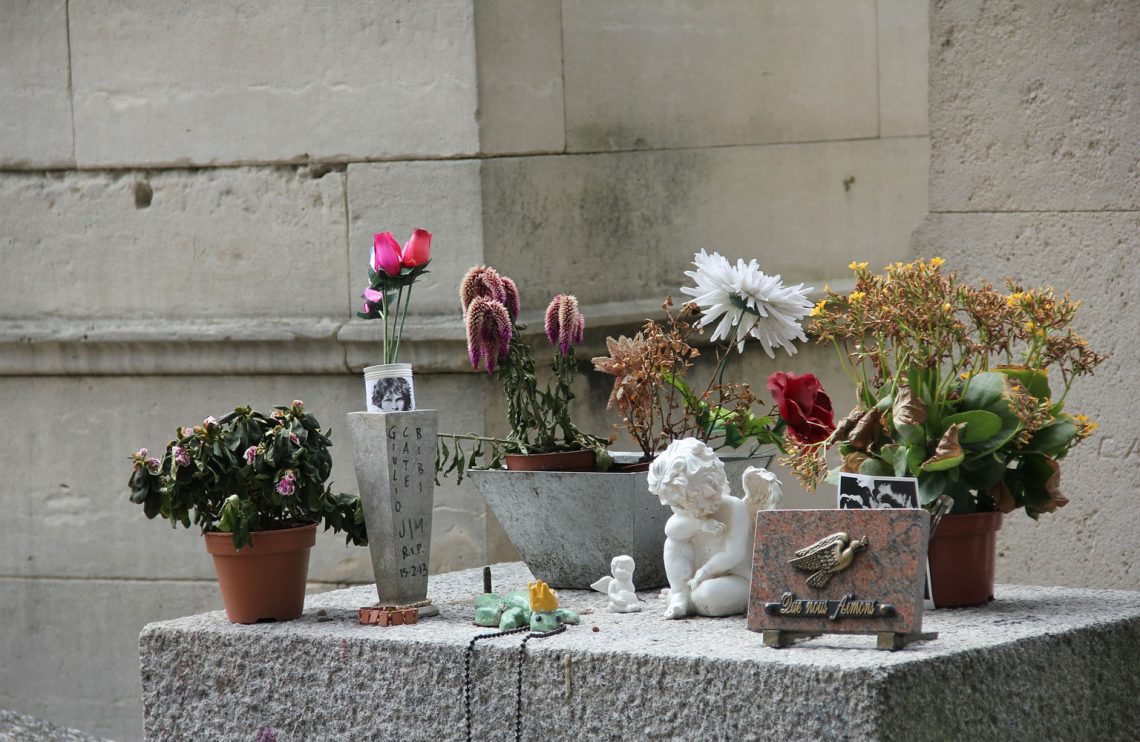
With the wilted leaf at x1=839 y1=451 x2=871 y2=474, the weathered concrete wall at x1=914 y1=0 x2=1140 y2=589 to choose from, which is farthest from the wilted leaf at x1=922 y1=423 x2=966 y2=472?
the weathered concrete wall at x1=914 y1=0 x2=1140 y2=589

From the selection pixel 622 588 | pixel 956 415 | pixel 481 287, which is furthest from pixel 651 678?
pixel 481 287

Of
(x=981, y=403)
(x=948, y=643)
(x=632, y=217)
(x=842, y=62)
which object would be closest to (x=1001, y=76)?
(x=842, y=62)

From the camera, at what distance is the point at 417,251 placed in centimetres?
250

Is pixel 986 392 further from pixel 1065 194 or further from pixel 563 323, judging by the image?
pixel 1065 194

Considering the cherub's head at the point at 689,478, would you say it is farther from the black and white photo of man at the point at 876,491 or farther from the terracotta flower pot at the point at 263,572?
the terracotta flower pot at the point at 263,572

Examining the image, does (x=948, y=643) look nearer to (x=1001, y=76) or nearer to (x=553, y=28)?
(x=1001, y=76)

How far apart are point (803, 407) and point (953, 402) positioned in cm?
28

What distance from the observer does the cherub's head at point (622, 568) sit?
2.41 m

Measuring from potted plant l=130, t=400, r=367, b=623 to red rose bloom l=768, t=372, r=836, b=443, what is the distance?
746 mm

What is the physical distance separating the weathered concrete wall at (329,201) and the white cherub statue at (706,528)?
4.62 ft

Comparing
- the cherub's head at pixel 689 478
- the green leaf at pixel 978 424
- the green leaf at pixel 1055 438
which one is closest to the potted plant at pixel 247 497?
the cherub's head at pixel 689 478

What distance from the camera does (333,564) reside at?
3.88 meters

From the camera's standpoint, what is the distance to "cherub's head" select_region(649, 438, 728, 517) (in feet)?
7.41

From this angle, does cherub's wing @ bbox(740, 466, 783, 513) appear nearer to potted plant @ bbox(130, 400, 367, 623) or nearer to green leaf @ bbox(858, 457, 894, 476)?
green leaf @ bbox(858, 457, 894, 476)
